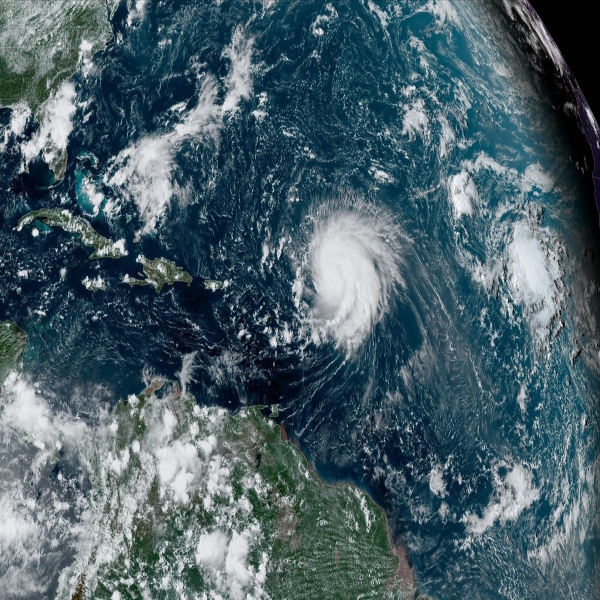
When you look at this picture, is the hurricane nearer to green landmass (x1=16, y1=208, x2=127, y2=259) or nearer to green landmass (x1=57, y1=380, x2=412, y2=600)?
green landmass (x1=57, y1=380, x2=412, y2=600)

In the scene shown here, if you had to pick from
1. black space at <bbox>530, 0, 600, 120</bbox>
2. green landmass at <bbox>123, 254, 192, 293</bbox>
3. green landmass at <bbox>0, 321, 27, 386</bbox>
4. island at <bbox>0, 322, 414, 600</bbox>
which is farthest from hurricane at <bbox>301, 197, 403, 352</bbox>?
green landmass at <bbox>0, 321, 27, 386</bbox>

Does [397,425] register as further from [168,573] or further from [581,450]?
[168,573]

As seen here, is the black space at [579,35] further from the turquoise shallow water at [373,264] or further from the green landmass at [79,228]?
the green landmass at [79,228]

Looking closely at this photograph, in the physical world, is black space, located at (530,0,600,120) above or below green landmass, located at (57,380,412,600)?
above

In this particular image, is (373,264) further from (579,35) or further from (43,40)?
(43,40)

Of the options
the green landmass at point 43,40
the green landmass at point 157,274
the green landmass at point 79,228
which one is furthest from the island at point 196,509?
the green landmass at point 43,40

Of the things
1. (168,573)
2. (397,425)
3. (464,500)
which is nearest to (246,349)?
(397,425)

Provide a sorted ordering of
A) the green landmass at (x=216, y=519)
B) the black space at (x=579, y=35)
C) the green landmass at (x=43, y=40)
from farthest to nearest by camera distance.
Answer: the green landmass at (x=43, y=40) → the green landmass at (x=216, y=519) → the black space at (x=579, y=35)
